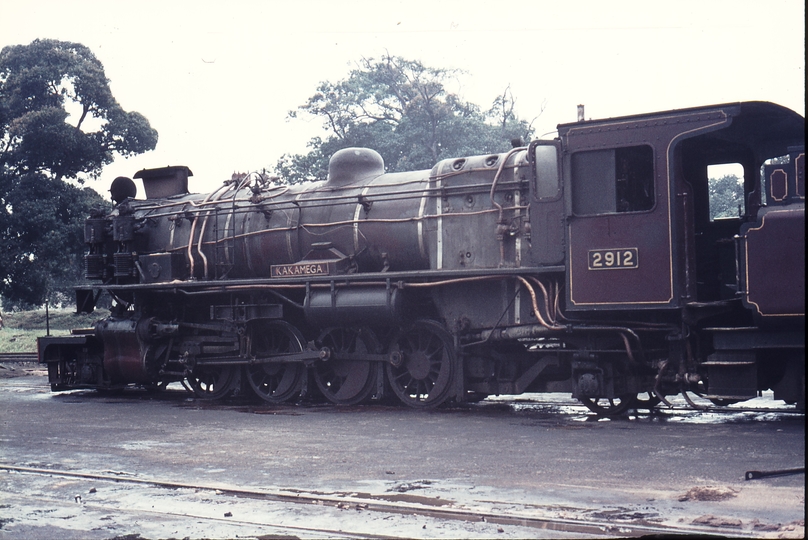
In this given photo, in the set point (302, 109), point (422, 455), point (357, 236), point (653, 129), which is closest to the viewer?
point (422, 455)

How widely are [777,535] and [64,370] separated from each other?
42.0 feet

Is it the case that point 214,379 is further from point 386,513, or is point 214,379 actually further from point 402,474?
point 386,513

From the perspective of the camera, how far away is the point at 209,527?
17.4ft

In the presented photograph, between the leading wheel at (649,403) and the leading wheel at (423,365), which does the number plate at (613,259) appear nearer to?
the leading wheel at (649,403)

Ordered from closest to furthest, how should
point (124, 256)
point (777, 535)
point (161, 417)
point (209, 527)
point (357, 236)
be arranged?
1. point (777, 535)
2. point (209, 527)
3. point (161, 417)
4. point (357, 236)
5. point (124, 256)

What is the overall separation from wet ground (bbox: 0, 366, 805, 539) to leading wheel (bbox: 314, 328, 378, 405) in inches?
36.1

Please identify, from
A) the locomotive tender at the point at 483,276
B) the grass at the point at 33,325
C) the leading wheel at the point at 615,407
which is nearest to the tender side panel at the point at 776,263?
the locomotive tender at the point at 483,276

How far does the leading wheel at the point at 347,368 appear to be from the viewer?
11.9 metres

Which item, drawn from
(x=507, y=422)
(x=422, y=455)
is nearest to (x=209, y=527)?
(x=422, y=455)

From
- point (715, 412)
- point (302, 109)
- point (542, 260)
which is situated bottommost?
point (715, 412)

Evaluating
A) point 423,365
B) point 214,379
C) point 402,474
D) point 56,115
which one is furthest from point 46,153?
point 402,474

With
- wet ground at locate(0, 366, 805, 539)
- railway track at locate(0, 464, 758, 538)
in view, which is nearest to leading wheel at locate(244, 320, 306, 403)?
wet ground at locate(0, 366, 805, 539)

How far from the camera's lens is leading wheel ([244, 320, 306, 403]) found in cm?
1254

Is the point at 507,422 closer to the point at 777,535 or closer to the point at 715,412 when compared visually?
the point at 715,412
